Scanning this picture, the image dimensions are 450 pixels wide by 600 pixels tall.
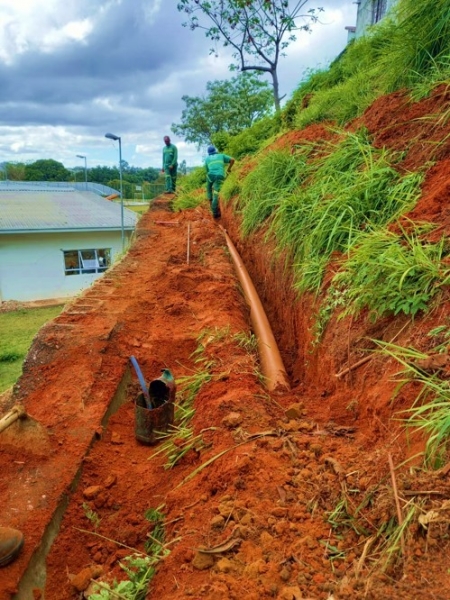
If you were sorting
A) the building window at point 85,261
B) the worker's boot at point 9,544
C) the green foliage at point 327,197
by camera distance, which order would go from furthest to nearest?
the building window at point 85,261 < the green foliage at point 327,197 < the worker's boot at point 9,544

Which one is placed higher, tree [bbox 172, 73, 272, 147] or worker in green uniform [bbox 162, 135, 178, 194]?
tree [bbox 172, 73, 272, 147]

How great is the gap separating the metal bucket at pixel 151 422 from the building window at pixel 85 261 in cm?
1579

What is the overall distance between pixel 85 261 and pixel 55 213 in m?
2.65

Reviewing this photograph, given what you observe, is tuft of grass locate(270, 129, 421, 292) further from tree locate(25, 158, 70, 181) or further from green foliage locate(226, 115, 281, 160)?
tree locate(25, 158, 70, 181)

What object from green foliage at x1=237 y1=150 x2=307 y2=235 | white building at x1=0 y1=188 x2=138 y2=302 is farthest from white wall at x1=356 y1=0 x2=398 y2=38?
white building at x1=0 y1=188 x2=138 y2=302

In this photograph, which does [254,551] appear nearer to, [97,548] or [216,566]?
[216,566]

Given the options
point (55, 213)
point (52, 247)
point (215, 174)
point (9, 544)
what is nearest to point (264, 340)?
point (9, 544)

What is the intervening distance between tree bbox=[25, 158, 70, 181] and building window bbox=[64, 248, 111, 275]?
39.0 meters

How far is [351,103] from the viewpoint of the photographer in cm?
557

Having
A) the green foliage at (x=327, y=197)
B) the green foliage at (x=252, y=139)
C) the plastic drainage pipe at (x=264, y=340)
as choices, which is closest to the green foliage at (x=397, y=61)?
the green foliage at (x=327, y=197)

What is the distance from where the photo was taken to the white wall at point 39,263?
1619 cm

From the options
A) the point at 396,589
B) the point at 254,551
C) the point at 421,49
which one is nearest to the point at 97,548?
the point at 254,551

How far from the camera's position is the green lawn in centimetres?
1027

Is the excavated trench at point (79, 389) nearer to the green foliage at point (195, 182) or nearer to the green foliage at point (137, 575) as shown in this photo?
the green foliage at point (137, 575)
